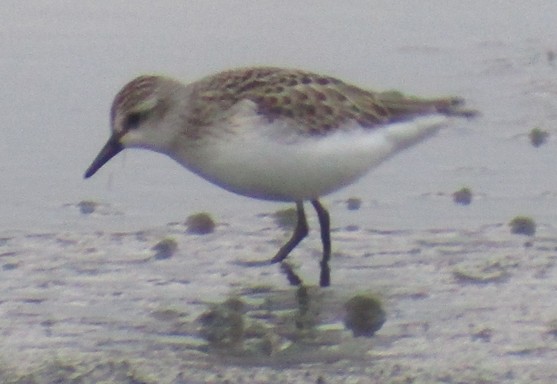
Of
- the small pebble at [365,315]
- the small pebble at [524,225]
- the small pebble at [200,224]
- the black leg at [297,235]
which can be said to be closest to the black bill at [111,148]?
the small pebble at [200,224]

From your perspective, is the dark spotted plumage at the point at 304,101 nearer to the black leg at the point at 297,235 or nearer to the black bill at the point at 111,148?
the black bill at the point at 111,148

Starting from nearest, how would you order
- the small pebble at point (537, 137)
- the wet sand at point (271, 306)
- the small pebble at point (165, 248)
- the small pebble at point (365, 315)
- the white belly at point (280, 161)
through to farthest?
the wet sand at point (271, 306)
the small pebble at point (365, 315)
the white belly at point (280, 161)
the small pebble at point (165, 248)
the small pebble at point (537, 137)

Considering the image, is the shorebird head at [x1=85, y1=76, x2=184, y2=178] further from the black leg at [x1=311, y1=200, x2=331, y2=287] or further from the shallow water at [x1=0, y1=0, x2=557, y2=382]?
the black leg at [x1=311, y1=200, x2=331, y2=287]

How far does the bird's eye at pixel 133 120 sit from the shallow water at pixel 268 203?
2.46 feet

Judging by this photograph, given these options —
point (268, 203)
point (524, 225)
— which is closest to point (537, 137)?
point (524, 225)

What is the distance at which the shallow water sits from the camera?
22.6 ft

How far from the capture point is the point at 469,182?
9586mm

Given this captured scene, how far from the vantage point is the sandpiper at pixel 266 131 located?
24.8ft

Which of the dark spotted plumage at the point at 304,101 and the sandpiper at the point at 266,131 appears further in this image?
the dark spotted plumage at the point at 304,101

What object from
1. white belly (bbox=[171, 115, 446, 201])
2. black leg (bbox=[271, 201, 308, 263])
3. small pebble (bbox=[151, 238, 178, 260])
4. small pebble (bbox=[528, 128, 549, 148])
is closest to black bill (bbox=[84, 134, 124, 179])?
white belly (bbox=[171, 115, 446, 201])

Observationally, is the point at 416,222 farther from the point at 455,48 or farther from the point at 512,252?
the point at 455,48

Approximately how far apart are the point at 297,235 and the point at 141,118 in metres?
1.16

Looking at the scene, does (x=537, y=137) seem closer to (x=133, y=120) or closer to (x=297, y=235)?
(x=297, y=235)

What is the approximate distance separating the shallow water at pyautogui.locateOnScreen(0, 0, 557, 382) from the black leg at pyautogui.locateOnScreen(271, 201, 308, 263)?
13 cm
